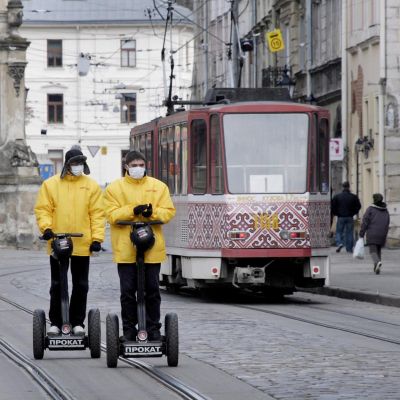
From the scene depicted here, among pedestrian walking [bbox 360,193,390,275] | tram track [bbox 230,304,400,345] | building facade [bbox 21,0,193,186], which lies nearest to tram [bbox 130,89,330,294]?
tram track [bbox 230,304,400,345]

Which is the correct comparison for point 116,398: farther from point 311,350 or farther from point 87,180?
point 311,350

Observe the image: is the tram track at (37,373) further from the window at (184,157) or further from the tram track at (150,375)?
the window at (184,157)

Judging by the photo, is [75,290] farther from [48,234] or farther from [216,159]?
[216,159]

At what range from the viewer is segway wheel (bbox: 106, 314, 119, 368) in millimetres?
13688

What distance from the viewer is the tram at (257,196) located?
78.8 feet

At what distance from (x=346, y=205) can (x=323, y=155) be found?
17.2m

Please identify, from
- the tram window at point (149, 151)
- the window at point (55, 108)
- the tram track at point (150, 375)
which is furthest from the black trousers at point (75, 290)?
the window at point (55, 108)

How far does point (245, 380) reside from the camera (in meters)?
13.2

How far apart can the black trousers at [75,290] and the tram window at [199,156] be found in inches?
393

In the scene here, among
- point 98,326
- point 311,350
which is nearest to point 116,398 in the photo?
point 98,326

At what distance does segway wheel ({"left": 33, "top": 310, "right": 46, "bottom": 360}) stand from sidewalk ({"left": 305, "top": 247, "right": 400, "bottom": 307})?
32.1ft

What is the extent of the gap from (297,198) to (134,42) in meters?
83.0

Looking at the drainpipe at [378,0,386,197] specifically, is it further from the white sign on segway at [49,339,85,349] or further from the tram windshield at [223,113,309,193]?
the white sign on segway at [49,339,85,349]

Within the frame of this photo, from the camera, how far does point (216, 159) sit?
2444 cm
